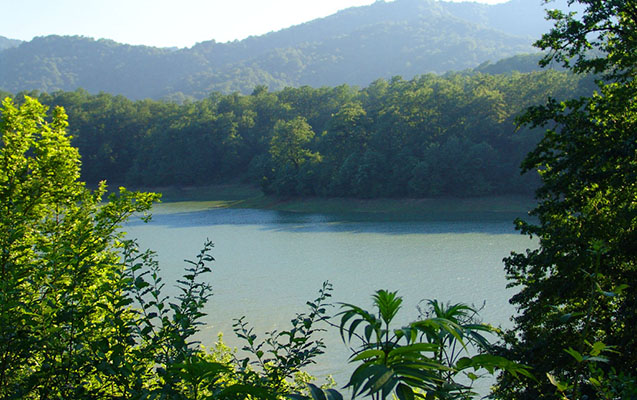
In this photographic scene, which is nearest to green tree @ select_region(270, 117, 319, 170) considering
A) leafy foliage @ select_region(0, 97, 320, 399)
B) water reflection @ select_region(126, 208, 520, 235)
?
water reflection @ select_region(126, 208, 520, 235)

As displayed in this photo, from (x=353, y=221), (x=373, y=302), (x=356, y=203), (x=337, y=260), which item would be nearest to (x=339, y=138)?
(x=356, y=203)

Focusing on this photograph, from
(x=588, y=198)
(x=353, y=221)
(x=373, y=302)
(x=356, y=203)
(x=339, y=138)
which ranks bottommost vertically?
(x=353, y=221)

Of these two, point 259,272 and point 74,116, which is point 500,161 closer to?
point 259,272

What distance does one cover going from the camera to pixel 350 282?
78.5 ft

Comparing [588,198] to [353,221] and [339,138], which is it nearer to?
[353,221]

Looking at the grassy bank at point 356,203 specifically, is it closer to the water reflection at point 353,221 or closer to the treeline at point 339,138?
the treeline at point 339,138

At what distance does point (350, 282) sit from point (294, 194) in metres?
32.1

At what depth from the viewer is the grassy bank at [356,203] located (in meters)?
43.7

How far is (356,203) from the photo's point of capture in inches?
1951

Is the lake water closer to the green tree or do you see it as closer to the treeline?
the treeline

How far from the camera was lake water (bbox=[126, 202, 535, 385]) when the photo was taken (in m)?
19.6

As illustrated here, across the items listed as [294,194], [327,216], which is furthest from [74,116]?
[327,216]

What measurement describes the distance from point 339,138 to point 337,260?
30810 millimetres

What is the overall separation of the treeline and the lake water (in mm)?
5441
